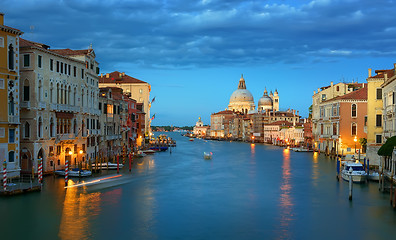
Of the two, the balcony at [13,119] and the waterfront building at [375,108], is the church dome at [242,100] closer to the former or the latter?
the waterfront building at [375,108]

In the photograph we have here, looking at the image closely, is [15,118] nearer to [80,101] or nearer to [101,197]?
[101,197]

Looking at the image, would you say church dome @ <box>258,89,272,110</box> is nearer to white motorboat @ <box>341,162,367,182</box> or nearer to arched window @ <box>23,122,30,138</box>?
white motorboat @ <box>341,162,367,182</box>

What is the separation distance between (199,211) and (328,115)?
3524 centimetres

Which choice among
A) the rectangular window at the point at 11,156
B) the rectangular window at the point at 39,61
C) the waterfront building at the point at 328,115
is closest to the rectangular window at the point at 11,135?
the rectangular window at the point at 11,156

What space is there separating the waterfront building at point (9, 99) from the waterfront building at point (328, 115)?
3338cm

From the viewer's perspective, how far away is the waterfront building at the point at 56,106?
25.1 metres

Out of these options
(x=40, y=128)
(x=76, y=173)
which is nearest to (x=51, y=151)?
(x=40, y=128)

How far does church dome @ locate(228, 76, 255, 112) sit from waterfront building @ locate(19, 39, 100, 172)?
416 ft

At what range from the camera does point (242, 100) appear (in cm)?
16050

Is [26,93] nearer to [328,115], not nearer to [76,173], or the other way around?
[76,173]

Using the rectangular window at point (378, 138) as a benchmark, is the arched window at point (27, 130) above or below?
above

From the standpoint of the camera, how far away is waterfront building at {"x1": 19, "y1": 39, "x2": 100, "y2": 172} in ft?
82.4

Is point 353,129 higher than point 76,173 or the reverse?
higher

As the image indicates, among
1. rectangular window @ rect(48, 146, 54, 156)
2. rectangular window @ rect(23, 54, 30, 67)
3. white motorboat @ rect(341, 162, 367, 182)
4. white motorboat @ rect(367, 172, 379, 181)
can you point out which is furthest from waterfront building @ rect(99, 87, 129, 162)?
white motorboat @ rect(367, 172, 379, 181)
